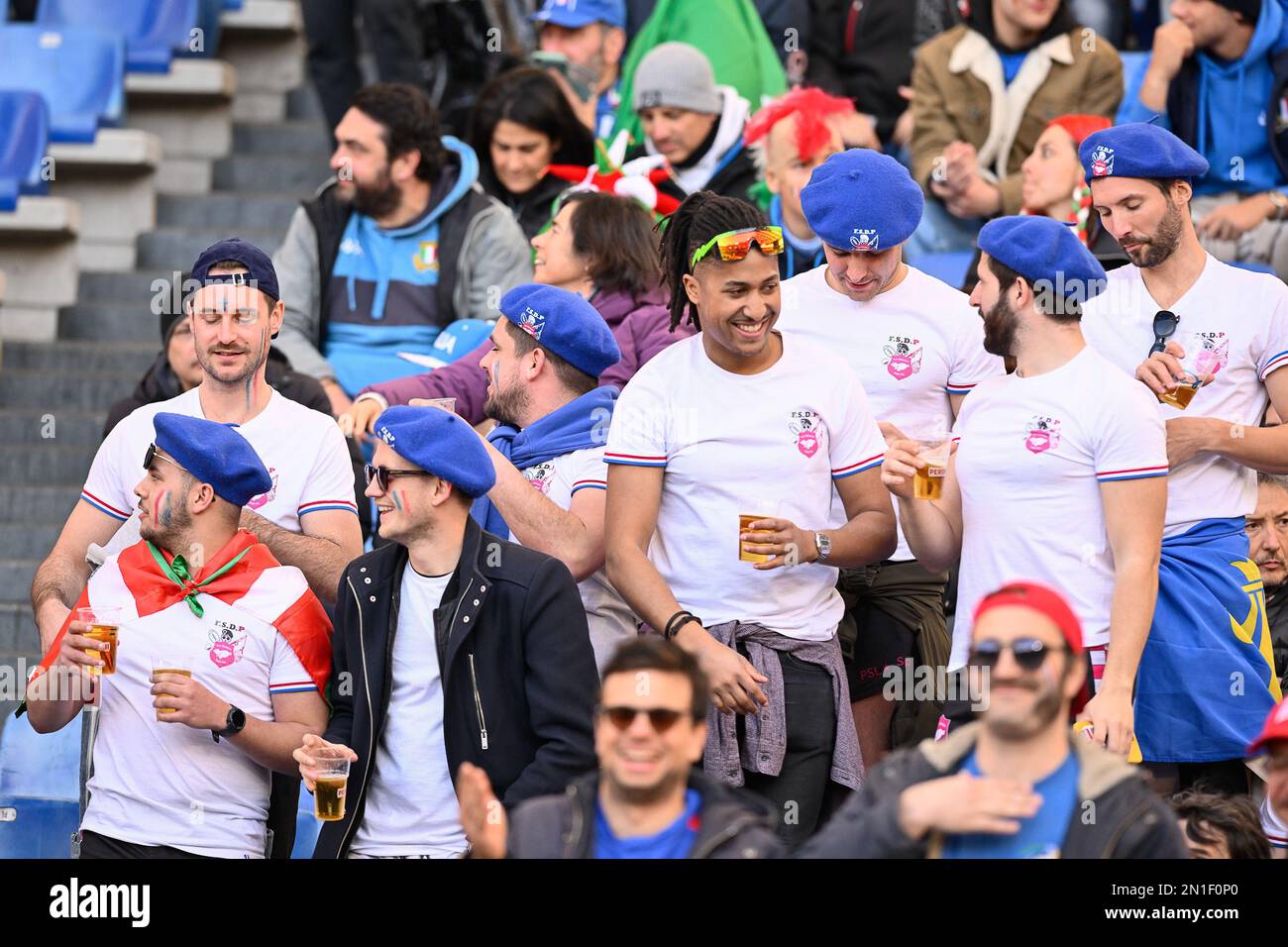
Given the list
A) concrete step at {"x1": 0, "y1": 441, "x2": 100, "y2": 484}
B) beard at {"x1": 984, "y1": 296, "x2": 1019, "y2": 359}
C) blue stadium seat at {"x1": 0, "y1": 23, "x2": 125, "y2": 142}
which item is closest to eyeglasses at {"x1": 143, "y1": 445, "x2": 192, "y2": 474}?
beard at {"x1": 984, "y1": 296, "x2": 1019, "y2": 359}

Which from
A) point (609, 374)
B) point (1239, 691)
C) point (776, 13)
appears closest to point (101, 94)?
point (776, 13)

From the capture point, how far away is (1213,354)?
5.70 m

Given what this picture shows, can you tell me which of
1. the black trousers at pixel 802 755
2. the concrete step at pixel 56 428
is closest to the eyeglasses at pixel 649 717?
the black trousers at pixel 802 755

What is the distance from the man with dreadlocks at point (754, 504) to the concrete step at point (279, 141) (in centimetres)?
571

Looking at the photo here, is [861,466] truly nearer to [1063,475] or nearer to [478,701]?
[1063,475]

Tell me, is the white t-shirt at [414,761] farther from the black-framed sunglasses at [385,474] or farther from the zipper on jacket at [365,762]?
the black-framed sunglasses at [385,474]

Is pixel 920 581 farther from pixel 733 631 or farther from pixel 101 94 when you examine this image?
pixel 101 94

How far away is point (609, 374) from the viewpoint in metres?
6.75

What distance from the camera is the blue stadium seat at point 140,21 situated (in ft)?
34.1

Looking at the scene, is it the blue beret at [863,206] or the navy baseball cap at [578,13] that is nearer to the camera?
the blue beret at [863,206]

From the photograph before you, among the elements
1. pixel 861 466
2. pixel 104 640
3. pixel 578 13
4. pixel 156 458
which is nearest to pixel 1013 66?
pixel 578 13

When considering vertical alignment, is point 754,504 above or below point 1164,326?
below

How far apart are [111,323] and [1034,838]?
22.5 feet
